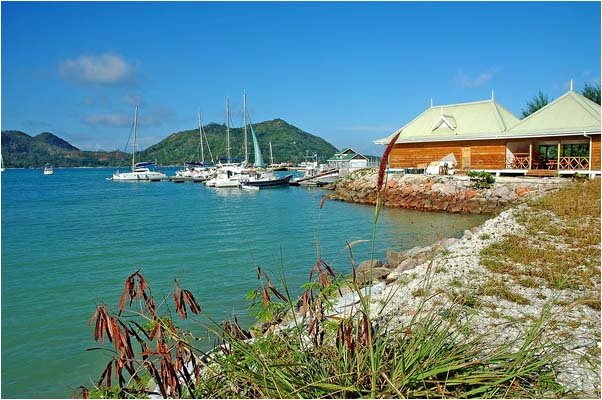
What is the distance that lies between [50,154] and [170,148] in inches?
1781

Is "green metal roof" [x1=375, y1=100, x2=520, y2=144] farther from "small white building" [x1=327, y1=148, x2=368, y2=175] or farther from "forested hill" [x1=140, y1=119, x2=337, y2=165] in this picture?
"forested hill" [x1=140, y1=119, x2=337, y2=165]

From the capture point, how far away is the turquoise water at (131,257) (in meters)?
7.10

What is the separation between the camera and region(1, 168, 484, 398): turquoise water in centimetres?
710

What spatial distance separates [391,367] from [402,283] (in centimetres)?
460

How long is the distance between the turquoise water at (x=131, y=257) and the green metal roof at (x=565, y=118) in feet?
25.2

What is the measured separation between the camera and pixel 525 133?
2539cm

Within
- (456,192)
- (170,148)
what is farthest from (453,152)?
(170,148)

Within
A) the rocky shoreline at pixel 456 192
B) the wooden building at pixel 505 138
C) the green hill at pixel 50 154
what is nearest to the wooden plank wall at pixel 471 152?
the wooden building at pixel 505 138

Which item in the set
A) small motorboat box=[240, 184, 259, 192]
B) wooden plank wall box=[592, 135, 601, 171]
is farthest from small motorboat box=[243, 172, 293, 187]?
wooden plank wall box=[592, 135, 601, 171]

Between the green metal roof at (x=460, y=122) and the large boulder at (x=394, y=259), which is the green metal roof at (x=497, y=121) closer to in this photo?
the green metal roof at (x=460, y=122)

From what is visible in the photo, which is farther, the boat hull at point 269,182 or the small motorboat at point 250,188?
the boat hull at point 269,182

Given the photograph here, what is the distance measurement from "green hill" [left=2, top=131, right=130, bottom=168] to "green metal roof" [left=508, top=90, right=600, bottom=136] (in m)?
159

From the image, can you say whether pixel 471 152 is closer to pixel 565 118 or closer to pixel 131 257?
pixel 565 118

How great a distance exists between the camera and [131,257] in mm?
14438
